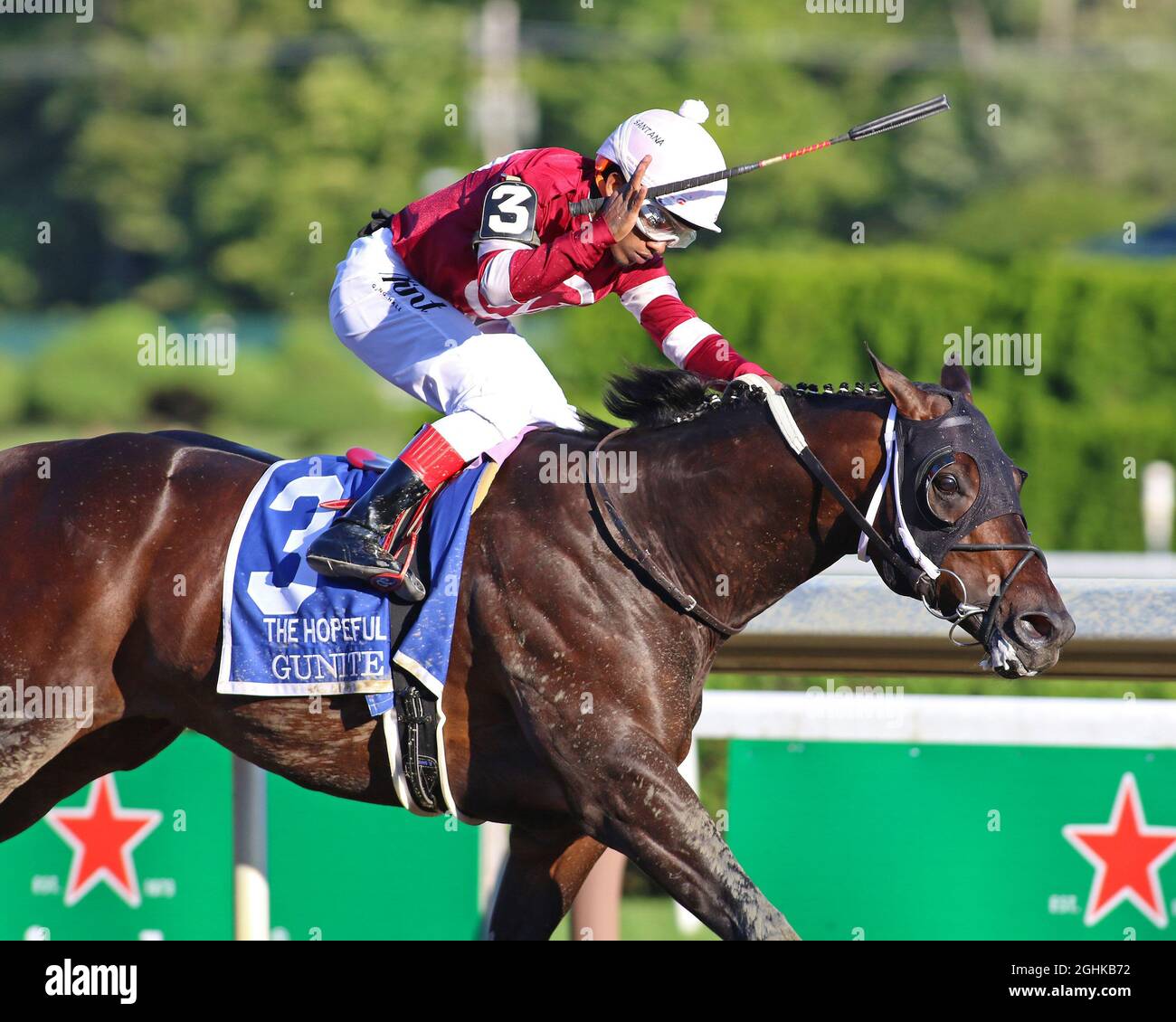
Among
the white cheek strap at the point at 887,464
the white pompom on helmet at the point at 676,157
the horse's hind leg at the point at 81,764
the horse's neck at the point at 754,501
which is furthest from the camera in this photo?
the horse's hind leg at the point at 81,764

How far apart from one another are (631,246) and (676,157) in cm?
23

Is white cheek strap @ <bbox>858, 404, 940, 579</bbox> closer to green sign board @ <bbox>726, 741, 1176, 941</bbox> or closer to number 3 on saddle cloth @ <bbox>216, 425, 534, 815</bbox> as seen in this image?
number 3 on saddle cloth @ <bbox>216, 425, 534, 815</bbox>

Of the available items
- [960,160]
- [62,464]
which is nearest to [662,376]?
[62,464]

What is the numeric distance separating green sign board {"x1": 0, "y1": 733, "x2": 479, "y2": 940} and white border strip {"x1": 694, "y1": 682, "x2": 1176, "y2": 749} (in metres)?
0.88

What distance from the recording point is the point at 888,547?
3.74 meters

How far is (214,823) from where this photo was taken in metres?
5.20

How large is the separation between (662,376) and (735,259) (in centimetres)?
1353

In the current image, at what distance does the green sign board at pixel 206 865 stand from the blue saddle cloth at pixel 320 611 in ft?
4.14

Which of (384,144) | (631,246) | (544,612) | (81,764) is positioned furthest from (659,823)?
(384,144)

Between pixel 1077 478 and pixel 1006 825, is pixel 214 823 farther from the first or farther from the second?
pixel 1077 478

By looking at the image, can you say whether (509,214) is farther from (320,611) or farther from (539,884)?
(539,884)

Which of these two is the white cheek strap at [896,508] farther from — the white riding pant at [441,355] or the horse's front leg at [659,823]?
the white riding pant at [441,355]

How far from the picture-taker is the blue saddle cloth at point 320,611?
390 cm

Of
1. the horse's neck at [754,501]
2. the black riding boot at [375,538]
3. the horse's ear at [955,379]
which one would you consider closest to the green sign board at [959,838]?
the horse's neck at [754,501]
